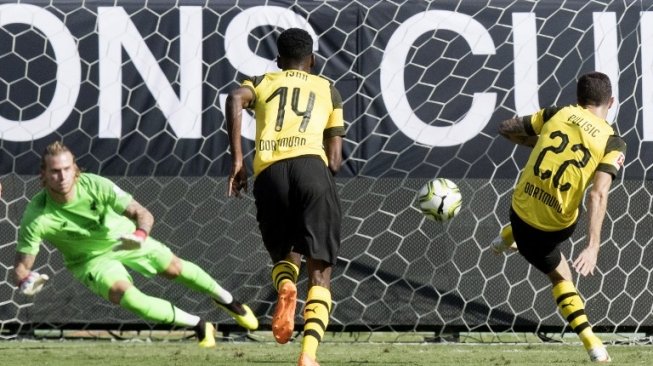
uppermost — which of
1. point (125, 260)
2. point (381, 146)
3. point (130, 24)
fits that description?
point (130, 24)

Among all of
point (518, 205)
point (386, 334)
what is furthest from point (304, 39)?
point (386, 334)

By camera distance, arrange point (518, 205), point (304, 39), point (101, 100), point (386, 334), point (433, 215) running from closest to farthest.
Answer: point (304, 39) → point (518, 205) → point (433, 215) → point (101, 100) → point (386, 334)

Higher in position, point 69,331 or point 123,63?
point 123,63

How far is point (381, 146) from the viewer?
10.0 m

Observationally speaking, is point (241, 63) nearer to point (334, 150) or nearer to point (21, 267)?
point (21, 267)

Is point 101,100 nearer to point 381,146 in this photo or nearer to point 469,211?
point 381,146

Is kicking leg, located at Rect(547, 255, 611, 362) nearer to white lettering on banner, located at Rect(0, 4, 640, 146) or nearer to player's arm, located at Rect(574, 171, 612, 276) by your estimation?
player's arm, located at Rect(574, 171, 612, 276)

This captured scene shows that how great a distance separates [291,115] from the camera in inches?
271

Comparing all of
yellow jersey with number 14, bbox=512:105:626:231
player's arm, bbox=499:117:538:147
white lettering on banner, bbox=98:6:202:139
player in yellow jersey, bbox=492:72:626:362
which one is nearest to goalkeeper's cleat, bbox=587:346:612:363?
player in yellow jersey, bbox=492:72:626:362

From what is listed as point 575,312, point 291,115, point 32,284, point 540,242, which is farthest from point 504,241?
point 32,284

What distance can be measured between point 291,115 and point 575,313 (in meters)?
2.28

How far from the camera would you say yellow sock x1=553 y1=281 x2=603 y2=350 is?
299 inches

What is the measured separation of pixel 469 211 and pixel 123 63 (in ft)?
10.0

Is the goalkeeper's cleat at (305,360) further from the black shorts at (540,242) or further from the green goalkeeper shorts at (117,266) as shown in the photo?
the green goalkeeper shorts at (117,266)
